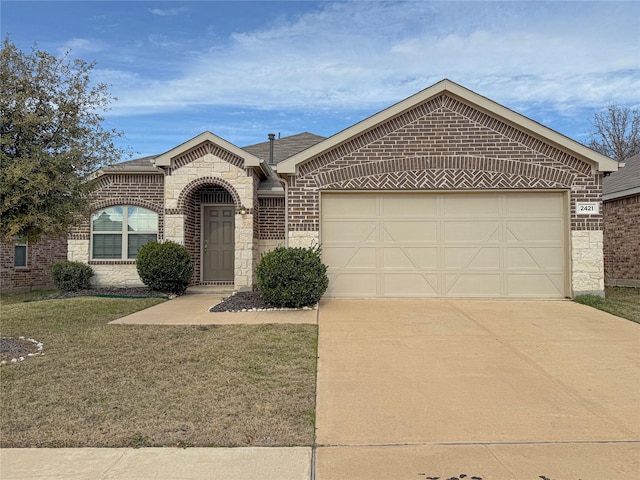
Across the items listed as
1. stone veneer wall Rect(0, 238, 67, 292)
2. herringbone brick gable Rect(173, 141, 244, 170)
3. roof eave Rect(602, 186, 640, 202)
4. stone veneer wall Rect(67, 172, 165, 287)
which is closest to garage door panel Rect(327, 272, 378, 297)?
herringbone brick gable Rect(173, 141, 244, 170)

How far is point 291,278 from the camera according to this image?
29.3 feet

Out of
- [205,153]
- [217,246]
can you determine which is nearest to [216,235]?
[217,246]

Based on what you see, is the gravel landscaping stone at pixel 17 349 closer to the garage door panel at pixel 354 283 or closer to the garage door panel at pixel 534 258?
the garage door panel at pixel 354 283

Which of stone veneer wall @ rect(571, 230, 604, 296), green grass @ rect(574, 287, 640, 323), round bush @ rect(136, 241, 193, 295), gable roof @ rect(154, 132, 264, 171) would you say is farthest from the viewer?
gable roof @ rect(154, 132, 264, 171)

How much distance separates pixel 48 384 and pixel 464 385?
4.61 m

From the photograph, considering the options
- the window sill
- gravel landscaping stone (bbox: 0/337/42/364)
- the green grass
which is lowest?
gravel landscaping stone (bbox: 0/337/42/364)

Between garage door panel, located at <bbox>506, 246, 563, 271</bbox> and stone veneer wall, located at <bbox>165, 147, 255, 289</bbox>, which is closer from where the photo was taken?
garage door panel, located at <bbox>506, 246, 563, 271</bbox>

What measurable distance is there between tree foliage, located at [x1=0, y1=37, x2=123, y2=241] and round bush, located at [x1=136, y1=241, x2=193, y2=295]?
436cm

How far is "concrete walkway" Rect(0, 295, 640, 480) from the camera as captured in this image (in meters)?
3.21

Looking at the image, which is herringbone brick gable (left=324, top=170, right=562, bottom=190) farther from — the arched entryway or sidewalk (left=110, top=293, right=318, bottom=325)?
the arched entryway

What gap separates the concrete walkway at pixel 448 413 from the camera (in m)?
3.21

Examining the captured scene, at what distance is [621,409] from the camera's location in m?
4.38

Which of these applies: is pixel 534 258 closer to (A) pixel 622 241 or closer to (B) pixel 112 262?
(A) pixel 622 241

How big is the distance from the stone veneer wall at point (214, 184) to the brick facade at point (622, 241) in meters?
11.2
